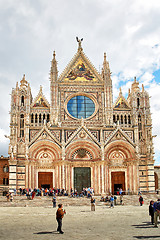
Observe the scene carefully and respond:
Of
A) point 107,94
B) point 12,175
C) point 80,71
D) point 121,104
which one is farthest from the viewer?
point 80,71

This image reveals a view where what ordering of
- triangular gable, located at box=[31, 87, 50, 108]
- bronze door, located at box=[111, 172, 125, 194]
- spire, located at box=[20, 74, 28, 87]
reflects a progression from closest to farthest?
bronze door, located at box=[111, 172, 125, 194], triangular gable, located at box=[31, 87, 50, 108], spire, located at box=[20, 74, 28, 87]

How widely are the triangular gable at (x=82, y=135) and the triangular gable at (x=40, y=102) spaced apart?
192 inches

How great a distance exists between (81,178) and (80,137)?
4.67 metres

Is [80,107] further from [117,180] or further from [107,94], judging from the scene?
[117,180]

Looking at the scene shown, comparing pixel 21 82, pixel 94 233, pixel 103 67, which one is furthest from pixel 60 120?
pixel 94 233

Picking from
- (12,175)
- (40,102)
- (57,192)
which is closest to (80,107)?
(40,102)

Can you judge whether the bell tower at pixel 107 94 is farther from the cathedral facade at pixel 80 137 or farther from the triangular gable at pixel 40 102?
the triangular gable at pixel 40 102

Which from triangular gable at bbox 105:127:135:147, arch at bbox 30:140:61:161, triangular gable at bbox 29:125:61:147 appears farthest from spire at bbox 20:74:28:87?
triangular gable at bbox 105:127:135:147

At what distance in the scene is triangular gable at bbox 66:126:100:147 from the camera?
31.8 meters

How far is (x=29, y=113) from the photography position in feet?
107

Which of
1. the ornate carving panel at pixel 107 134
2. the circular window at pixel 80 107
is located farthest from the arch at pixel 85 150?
the circular window at pixel 80 107

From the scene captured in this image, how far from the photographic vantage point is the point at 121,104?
34.8 meters

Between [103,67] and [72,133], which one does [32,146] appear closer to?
[72,133]

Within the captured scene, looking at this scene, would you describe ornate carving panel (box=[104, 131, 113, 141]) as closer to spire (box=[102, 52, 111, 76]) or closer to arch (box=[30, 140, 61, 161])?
arch (box=[30, 140, 61, 161])
